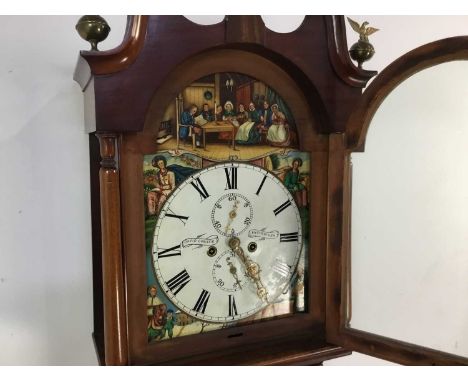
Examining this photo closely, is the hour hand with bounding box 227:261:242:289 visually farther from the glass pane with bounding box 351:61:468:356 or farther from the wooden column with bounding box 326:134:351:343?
the glass pane with bounding box 351:61:468:356

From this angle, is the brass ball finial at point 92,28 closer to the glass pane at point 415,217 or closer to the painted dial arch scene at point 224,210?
the painted dial arch scene at point 224,210

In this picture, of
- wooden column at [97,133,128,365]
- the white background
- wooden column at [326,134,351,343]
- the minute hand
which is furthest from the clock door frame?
the white background

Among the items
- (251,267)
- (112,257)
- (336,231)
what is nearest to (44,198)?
(112,257)

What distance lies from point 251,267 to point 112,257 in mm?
233

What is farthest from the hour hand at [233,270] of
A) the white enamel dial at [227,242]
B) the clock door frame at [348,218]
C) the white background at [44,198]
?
the white background at [44,198]

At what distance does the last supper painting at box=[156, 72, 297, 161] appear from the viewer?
27.8 inches

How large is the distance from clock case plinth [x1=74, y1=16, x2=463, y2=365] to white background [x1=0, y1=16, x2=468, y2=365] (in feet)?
0.24

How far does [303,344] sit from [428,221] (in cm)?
45

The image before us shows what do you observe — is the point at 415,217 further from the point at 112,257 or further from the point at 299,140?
the point at 112,257

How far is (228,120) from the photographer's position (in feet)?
2.41

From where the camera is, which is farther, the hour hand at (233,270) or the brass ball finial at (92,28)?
the hour hand at (233,270)

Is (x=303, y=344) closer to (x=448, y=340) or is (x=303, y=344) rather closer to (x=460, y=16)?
(x=448, y=340)

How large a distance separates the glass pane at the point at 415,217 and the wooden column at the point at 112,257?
0.54m

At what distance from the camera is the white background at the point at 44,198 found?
883mm
